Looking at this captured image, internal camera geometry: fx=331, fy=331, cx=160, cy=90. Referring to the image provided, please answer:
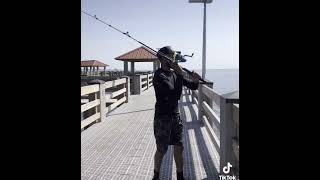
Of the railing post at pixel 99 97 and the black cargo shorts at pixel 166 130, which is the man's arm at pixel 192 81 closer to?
the black cargo shorts at pixel 166 130

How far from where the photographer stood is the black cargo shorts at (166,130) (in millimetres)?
3979

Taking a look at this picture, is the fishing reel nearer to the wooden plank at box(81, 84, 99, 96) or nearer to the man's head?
the man's head

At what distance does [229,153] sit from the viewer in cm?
430

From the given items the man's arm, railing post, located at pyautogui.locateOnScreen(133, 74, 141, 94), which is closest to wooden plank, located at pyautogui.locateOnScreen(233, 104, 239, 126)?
the man's arm

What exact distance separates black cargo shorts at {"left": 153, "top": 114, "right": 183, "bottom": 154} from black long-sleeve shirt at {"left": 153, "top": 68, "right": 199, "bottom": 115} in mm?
72

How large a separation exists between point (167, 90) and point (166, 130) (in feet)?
1.58

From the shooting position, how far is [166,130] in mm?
3973

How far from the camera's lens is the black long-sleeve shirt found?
3.94m

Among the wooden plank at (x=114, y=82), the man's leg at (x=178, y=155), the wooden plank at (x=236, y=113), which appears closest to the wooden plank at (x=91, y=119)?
the wooden plank at (x=114, y=82)

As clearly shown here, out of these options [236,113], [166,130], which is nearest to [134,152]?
[166,130]

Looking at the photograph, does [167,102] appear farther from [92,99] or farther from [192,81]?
[92,99]
